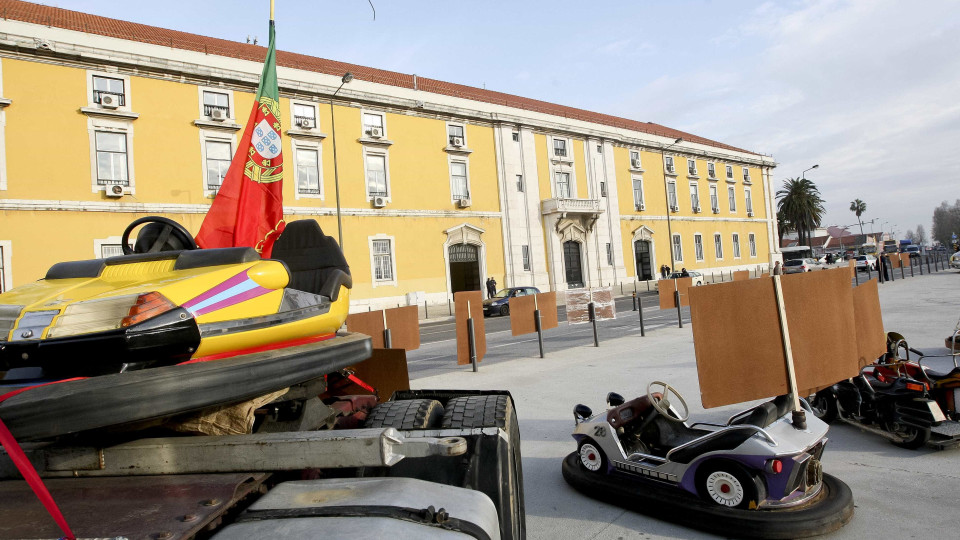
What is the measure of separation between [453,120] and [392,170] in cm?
541

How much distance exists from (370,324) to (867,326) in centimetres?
711

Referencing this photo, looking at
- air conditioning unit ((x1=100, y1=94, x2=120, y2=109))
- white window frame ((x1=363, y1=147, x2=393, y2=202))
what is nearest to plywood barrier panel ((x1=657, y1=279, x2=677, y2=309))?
white window frame ((x1=363, y1=147, x2=393, y2=202))

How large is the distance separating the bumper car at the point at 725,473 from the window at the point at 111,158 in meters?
24.1

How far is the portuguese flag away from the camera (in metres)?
5.06

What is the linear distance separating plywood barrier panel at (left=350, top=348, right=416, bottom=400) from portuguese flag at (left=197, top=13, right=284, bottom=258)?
1622 mm

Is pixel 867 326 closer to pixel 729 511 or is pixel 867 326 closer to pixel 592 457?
pixel 729 511

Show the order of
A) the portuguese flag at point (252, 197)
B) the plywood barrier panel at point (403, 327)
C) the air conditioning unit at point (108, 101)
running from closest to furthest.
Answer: the portuguese flag at point (252, 197), the plywood barrier panel at point (403, 327), the air conditioning unit at point (108, 101)

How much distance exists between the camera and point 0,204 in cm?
1973

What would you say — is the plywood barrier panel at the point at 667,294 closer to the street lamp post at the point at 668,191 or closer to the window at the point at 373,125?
the window at the point at 373,125

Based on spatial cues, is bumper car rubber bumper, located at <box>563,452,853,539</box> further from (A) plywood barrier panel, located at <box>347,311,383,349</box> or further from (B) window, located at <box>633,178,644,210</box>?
(B) window, located at <box>633,178,644,210</box>

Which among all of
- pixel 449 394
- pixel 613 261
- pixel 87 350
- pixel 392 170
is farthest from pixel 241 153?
pixel 613 261

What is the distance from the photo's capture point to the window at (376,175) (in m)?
29.3

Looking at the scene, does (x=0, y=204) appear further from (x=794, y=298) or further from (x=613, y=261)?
(x=613, y=261)

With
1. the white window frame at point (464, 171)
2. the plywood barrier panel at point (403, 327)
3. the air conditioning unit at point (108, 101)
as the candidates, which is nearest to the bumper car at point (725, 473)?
the plywood barrier panel at point (403, 327)
